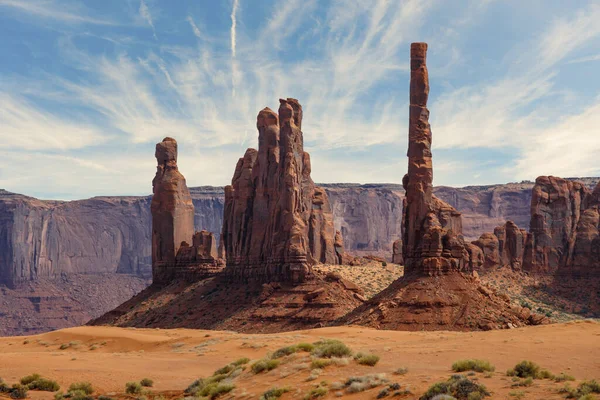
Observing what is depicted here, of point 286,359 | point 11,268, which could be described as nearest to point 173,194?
point 286,359

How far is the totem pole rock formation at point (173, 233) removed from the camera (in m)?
83.3

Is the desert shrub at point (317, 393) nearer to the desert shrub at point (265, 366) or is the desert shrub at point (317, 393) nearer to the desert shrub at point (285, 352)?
the desert shrub at point (265, 366)

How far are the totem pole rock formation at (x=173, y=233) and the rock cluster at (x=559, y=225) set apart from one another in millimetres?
37069

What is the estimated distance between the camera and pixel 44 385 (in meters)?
34.0

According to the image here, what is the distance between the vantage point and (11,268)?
171m

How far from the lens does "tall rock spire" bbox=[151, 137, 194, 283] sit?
281 feet

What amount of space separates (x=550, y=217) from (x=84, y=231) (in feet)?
392

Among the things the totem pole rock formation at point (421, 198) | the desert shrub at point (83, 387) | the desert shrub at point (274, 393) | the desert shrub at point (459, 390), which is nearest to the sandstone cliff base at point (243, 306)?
the totem pole rock formation at point (421, 198)

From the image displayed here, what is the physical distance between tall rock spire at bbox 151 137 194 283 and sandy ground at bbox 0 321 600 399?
95.5ft

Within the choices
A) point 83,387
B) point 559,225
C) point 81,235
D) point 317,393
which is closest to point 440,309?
point 83,387

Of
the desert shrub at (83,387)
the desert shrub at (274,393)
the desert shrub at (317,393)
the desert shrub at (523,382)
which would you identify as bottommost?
the desert shrub at (83,387)

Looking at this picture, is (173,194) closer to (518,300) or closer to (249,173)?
(249,173)

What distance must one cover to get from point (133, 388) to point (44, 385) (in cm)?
454

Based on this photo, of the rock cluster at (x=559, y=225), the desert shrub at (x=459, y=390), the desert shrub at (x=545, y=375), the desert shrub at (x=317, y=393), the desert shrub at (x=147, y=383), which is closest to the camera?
the desert shrub at (x=459, y=390)
